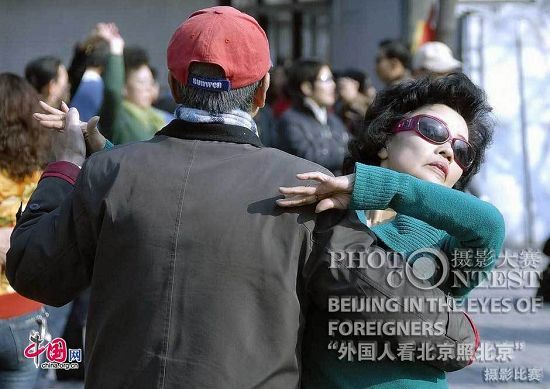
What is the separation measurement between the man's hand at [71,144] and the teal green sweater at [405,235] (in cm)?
77

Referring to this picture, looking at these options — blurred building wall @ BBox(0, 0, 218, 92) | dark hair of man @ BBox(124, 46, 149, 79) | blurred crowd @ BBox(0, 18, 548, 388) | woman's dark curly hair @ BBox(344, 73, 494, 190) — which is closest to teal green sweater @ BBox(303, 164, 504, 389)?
woman's dark curly hair @ BBox(344, 73, 494, 190)

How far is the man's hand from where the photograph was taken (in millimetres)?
2805

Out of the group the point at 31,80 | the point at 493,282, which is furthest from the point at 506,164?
the point at 493,282

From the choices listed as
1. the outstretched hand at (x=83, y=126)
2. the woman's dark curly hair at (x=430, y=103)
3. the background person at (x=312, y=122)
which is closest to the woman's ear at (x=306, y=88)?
the background person at (x=312, y=122)

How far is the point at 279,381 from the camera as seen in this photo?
2422 millimetres

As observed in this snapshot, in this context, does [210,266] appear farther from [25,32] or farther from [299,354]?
[25,32]

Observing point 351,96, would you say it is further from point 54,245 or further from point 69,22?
point 54,245

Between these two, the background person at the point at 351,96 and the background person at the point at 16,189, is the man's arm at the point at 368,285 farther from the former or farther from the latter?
the background person at the point at 351,96

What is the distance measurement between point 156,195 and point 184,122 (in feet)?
0.68

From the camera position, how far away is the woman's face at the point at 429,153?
290 centimetres

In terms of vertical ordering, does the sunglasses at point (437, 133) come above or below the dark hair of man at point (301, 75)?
below

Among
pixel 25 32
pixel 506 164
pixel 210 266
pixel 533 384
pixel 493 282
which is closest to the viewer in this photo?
pixel 210 266

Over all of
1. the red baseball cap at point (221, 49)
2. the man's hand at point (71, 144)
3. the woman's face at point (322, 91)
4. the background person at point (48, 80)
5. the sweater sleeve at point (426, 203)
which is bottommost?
the sweater sleeve at point (426, 203)

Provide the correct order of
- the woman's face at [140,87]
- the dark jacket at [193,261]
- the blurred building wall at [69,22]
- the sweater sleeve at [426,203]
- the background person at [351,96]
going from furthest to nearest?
the blurred building wall at [69,22] < the background person at [351,96] < the woman's face at [140,87] < the sweater sleeve at [426,203] < the dark jacket at [193,261]
